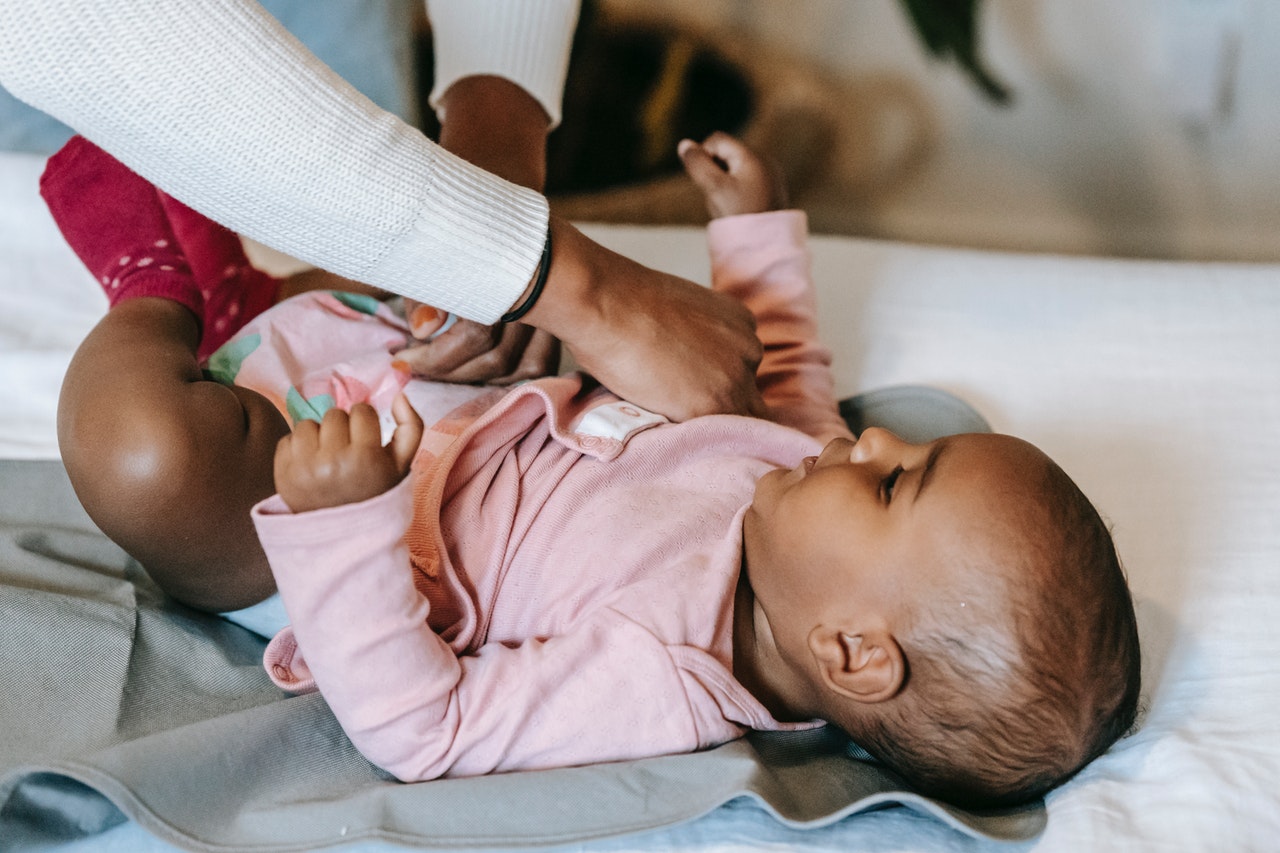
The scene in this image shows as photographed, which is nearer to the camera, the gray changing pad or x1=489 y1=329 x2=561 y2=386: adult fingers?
the gray changing pad

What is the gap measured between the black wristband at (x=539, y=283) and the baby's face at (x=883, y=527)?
274 millimetres

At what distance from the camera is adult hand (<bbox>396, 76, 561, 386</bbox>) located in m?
1.00

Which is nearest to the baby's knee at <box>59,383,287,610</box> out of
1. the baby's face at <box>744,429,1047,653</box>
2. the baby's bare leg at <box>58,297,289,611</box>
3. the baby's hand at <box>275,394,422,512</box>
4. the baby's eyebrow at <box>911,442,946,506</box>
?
the baby's bare leg at <box>58,297,289,611</box>

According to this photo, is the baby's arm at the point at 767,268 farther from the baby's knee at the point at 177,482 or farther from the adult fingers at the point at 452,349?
the baby's knee at the point at 177,482

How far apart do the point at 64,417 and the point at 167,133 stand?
31cm

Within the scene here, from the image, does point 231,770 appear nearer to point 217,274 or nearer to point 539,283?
point 539,283

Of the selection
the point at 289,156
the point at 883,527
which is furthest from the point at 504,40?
the point at 883,527

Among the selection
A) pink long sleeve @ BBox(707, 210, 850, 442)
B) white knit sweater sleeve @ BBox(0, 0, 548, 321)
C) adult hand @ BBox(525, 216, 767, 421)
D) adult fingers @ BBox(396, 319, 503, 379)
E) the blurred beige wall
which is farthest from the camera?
the blurred beige wall

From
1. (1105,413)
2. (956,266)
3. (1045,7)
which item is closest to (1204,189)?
(1045,7)

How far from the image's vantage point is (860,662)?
0.89 meters

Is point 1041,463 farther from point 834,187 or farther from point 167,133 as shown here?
point 834,187

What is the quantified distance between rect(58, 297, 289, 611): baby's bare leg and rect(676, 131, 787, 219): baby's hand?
1.79 ft

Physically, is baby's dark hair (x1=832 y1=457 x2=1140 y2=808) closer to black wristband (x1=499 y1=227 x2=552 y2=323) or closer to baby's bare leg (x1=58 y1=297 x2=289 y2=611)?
black wristband (x1=499 y1=227 x2=552 y2=323)

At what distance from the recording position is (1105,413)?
1260 millimetres
